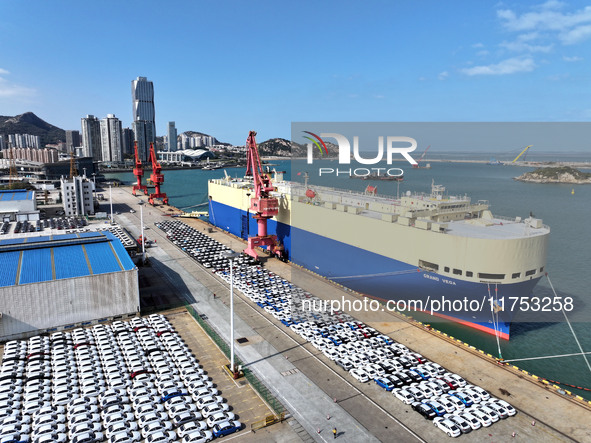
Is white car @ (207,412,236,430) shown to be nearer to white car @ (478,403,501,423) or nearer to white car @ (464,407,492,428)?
white car @ (464,407,492,428)

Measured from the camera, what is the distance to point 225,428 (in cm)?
1634

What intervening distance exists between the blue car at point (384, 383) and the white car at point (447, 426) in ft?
9.32

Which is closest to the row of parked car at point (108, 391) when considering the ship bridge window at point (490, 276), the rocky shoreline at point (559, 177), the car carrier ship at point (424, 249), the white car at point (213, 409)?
the white car at point (213, 409)

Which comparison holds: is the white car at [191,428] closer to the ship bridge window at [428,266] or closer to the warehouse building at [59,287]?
the warehouse building at [59,287]

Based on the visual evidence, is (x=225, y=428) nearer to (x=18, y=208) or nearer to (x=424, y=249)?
(x=424, y=249)

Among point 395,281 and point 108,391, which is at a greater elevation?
point 395,281

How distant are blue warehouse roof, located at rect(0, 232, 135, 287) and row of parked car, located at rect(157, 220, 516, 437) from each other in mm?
11166

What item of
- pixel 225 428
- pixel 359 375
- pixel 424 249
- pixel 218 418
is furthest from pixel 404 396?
pixel 424 249

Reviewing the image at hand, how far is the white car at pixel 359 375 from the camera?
20234mm

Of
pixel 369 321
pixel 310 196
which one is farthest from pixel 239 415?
pixel 310 196

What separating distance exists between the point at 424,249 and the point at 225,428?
19201 millimetres

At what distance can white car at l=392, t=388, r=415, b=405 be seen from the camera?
18469mm

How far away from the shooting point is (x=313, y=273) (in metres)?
39.8

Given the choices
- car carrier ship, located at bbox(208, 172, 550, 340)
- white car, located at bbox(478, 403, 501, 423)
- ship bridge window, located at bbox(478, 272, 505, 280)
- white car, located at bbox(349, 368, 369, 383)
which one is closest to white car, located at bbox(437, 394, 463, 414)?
white car, located at bbox(478, 403, 501, 423)
